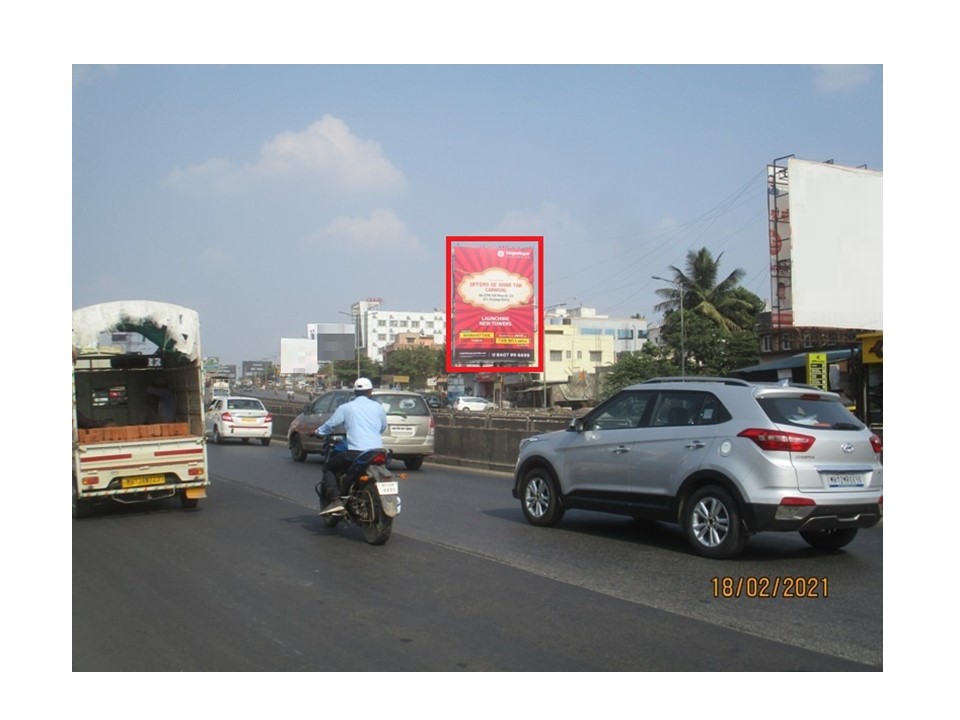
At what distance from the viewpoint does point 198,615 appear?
641 cm

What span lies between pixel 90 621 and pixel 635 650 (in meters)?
3.76

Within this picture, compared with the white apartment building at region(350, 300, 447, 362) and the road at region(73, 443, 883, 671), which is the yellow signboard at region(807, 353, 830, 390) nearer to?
the road at region(73, 443, 883, 671)

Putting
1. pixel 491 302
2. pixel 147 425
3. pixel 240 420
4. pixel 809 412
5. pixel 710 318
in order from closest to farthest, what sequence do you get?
pixel 809 412
pixel 147 425
pixel 240 420
pixel 491 302
pixel 710 318

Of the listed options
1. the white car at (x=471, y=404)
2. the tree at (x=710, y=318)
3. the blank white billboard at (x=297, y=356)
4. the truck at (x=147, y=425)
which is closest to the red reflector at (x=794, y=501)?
the truck at (x=147, y=425)

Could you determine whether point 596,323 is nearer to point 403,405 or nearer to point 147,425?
point 403,405

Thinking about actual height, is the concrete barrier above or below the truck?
below

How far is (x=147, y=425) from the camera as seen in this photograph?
13000 millimetres

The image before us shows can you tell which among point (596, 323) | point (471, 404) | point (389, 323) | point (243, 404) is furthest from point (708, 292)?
point (389, 323)

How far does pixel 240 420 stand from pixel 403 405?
32.8 ft

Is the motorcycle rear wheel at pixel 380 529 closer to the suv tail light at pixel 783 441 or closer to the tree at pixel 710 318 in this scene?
the suv tail light at pixel 783 441

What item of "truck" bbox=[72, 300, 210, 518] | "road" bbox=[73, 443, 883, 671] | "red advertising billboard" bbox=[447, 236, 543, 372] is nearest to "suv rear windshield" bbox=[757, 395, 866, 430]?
"road" bbox=[73, 443, 883, 671]

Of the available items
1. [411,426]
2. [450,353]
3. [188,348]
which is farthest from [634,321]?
[188,348]

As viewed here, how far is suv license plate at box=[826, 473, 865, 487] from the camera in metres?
8.17
